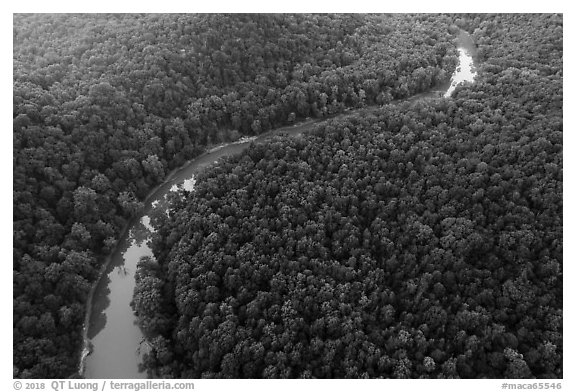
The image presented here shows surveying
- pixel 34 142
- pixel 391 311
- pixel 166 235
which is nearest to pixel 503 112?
pixel 391 311

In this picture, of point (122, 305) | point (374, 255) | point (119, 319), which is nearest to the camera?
point (119, 319)

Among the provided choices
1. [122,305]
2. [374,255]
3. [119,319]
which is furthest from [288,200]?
[119,319]

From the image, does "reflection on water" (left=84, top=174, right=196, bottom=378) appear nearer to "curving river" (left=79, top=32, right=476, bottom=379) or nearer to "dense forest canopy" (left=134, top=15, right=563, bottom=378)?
"curving river" (left=79, top=32, right=476, bottom=379)

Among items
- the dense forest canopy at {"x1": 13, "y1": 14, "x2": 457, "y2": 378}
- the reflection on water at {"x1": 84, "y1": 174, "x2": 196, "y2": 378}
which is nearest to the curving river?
the reflection on water at {"x1": 84, "y1": 174, "x2": 196, "y2": 378}

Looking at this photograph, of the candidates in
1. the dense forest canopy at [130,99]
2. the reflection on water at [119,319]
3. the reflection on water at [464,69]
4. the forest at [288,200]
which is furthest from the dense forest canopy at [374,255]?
the reflection on water at [464,69]

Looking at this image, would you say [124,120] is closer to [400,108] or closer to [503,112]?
[400,108]

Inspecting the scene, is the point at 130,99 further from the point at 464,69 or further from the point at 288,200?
the point at 464,69

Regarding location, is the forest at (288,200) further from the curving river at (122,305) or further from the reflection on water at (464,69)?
the reflection on water at (464,69)
